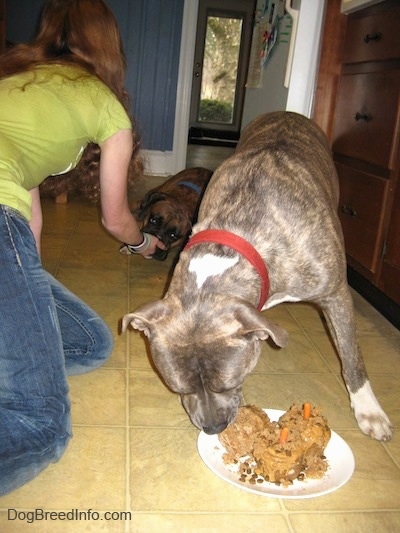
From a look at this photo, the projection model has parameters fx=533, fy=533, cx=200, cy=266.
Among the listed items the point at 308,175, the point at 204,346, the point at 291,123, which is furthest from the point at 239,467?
the point at 291,123

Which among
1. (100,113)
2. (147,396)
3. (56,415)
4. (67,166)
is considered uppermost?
(100,113)

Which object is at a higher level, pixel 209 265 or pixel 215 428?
pixel 209 265

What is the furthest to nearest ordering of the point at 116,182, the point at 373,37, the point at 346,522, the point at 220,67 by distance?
the point at 220,67, the point at 373,37, the point at 116,182, the point at 346,522

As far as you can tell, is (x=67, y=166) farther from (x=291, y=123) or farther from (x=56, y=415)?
(x=291, y=123)

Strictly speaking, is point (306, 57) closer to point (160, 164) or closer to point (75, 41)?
point (75, 41)

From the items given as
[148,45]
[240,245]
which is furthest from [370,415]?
[148,45]

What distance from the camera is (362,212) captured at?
3.35 metres

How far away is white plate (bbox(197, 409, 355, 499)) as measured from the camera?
5.89 feet

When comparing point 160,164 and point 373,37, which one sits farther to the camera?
point 160,164

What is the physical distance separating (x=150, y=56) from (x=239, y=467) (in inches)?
265

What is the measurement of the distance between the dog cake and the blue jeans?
63 centimetres

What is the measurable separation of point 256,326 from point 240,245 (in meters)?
0.30

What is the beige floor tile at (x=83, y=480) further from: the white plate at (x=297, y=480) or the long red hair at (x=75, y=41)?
the long red hair at (x=75, y=41)

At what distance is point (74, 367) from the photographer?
8.20 feet
